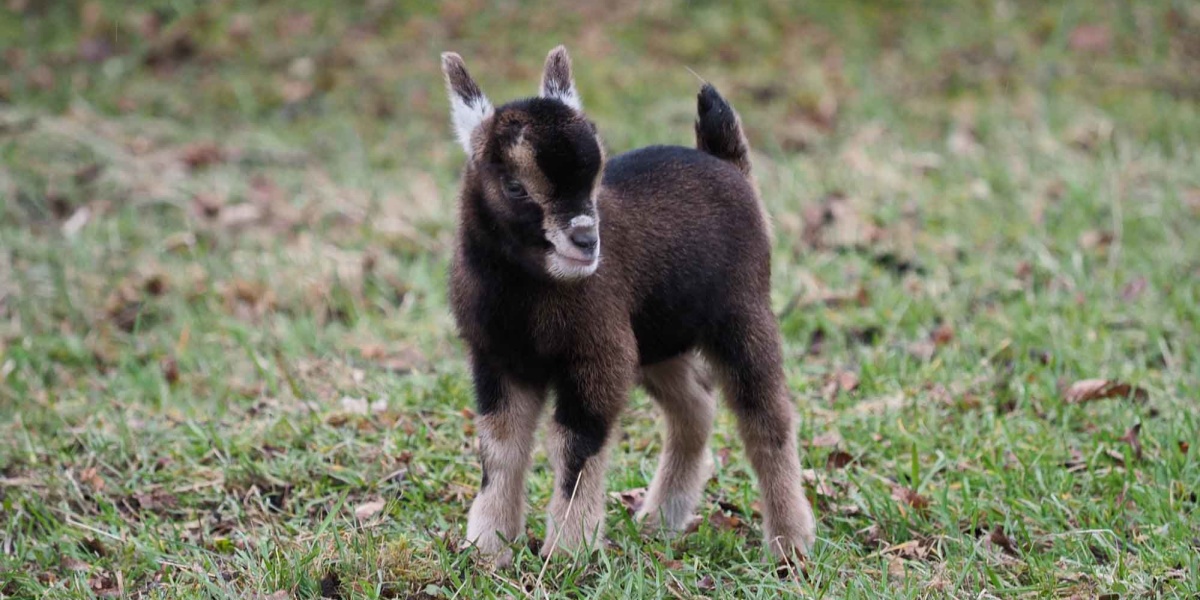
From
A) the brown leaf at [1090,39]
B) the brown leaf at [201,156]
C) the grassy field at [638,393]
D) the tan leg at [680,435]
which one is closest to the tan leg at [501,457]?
the grassy field at [638,393]

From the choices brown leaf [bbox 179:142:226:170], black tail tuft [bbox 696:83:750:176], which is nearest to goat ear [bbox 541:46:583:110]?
black tail tuft [bbox 696:83:750:176]

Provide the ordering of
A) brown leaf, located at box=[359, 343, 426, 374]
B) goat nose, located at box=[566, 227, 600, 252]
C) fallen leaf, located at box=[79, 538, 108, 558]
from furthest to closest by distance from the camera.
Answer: brown leaf, located at box=[359, 343, 426, 374]
fallen leaf, located at box=[79, 538, 108, 558]
goat nose, located at box=[566, 227, 600, 252]

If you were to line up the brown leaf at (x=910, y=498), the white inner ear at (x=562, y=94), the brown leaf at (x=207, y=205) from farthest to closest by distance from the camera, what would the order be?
1. the brown leaf at (x=207, y=205)
2. the brown leaf at (x=910, y=498)
3. the white inner ear at (x=562, y=94)

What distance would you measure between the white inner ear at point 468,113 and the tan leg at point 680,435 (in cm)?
120

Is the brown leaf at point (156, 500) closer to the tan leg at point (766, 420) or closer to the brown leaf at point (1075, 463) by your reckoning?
the tan leg at point (766, 420)

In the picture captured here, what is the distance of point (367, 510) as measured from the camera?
520 cm

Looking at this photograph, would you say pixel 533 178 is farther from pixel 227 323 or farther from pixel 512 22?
pixel 512 22

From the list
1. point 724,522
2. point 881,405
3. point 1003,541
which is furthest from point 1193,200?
point 724,522

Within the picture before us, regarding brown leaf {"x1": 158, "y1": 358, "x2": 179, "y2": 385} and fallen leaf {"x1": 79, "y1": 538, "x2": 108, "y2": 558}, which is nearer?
fallen leaf {"x1": 79, "y1": 538, "x2": 108, "y2": 558}

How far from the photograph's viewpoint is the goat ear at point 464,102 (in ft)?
14.5

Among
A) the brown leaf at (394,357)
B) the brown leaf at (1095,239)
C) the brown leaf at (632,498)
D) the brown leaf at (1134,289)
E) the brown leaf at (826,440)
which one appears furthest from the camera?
the brown leaf at (1095,239)

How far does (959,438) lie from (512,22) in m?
7.58

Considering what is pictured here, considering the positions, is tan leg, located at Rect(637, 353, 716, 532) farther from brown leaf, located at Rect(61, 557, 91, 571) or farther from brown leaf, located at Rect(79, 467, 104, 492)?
brown leaf, located at Rect(79, 467, 104, 492)

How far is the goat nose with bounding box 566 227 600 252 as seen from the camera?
13.4 feet
